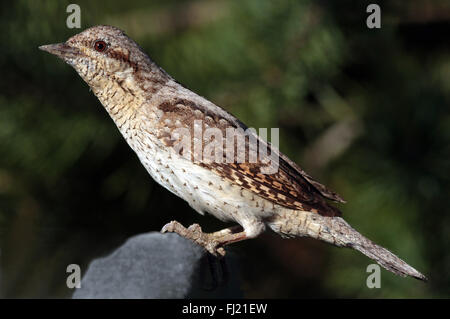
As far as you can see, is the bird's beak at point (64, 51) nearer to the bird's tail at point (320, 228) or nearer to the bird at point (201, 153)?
the bird at point (201, 153)

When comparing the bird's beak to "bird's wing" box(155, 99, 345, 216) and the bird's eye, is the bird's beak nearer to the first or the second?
the bird's eye

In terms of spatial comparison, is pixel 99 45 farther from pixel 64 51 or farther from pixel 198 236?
pixel 198 236

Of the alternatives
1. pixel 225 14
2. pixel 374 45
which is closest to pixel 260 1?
pixel 225 14

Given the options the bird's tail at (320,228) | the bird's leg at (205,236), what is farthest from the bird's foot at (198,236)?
the bird's tail at (320,228)

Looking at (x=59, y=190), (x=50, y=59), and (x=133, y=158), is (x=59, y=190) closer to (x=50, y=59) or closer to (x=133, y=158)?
(x=133, y=158)

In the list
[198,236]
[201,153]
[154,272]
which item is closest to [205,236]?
[198,236]

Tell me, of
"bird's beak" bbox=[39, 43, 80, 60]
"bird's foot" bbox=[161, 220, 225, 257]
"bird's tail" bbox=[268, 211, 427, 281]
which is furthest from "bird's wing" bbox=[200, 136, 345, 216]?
"bird's beak" bbox=[39, 43, 80, 60]
